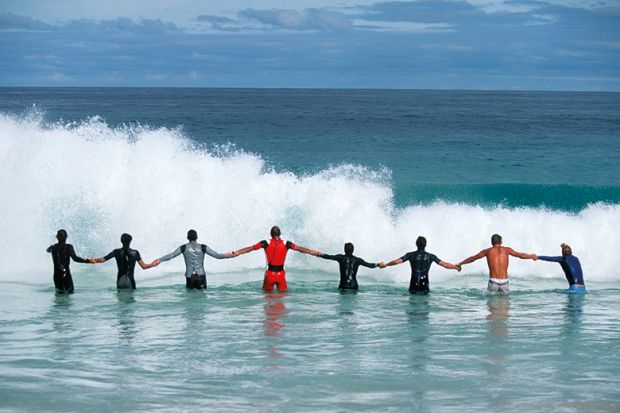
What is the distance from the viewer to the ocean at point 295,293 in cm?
1070

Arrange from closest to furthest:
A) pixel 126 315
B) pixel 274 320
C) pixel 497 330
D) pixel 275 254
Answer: pixel 497 330
pixel 274 320
pixel 126 315
pixel 275 254

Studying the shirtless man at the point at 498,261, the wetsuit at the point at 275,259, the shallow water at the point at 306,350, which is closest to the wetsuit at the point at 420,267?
the shallow water at the point at 306,350

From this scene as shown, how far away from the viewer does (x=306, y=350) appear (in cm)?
1242

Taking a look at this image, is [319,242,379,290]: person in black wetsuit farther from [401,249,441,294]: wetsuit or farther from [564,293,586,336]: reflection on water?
[564,293,586,336]: reflection on water

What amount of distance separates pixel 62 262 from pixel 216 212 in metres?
6.67

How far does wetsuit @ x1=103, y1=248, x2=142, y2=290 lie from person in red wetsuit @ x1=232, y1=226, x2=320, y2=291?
1.99m

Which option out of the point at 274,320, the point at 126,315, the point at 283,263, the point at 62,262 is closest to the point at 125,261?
the point at 62,262

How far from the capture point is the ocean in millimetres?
10695

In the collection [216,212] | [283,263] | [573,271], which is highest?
[216,212]

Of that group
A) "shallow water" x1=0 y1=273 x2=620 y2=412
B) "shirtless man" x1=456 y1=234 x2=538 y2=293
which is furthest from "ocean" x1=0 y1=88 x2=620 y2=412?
"shirtless man" x1=456 y1=234 x2=538 y2=293

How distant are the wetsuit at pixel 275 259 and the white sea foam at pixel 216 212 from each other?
3821 mm

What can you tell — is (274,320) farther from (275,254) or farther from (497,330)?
(497,330)

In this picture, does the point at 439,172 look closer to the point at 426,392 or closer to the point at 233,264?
the point at 233,264

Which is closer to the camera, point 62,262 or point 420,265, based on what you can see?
point 62,262
